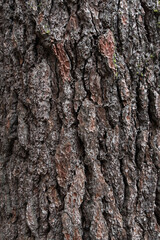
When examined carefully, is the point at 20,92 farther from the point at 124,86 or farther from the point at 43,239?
the point at 43,239

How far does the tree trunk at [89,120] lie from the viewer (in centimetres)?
121

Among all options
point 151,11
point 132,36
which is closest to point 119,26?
point 132,36

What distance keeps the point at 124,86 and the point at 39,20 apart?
1.91 ft

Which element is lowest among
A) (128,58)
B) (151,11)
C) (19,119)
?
(19,119)

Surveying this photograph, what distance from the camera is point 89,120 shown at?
47.6 inches

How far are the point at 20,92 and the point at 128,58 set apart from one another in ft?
2.12

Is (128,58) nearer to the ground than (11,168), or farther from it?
farther from it

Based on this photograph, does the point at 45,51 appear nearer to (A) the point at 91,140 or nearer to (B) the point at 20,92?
(B) the point at 20,92

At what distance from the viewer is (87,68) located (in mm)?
1219

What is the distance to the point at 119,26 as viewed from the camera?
1242mm

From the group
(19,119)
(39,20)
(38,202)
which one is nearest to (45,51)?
(39,20)

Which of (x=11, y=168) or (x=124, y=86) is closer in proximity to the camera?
(x=124, y=86)

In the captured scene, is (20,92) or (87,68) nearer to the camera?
(87,68)

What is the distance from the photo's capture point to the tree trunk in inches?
47.4
